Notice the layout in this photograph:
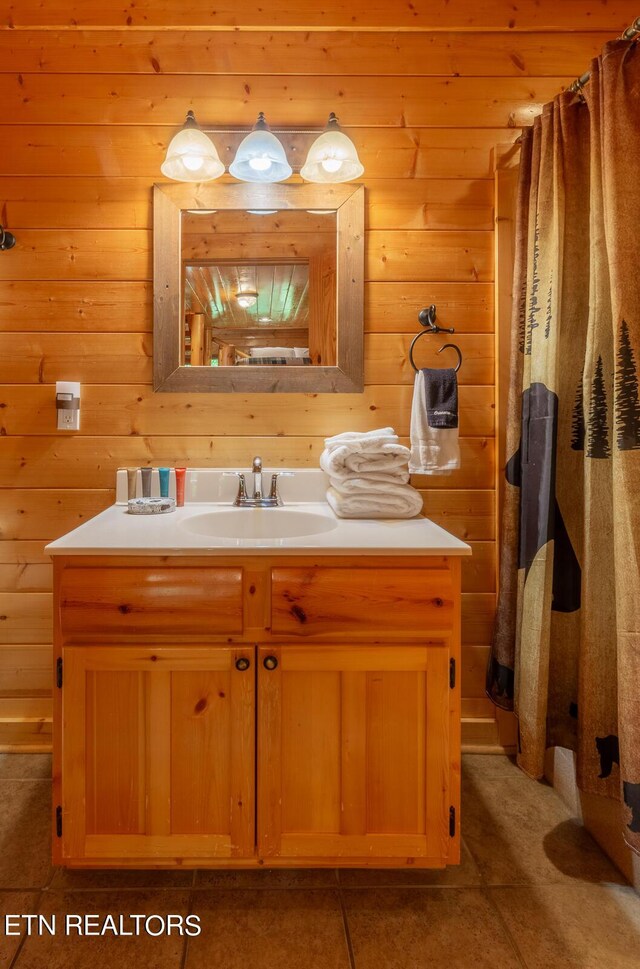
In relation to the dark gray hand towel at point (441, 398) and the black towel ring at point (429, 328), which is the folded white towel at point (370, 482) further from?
the black towel ring at point (429, 328)

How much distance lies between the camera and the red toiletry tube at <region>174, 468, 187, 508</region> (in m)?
1.58

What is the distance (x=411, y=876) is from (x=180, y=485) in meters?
1.15

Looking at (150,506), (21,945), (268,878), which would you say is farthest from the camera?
(150,506)

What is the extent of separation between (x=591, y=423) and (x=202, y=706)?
41.4 inches

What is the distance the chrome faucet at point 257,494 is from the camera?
1532 millimetres

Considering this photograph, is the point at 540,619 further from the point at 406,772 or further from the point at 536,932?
the point at 536,932

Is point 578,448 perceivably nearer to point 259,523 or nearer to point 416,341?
point 416,341

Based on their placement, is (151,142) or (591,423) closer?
(591,423)

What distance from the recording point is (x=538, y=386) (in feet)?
4.49

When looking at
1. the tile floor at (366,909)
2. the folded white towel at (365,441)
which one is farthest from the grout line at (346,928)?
the folded white towel at (365,441)

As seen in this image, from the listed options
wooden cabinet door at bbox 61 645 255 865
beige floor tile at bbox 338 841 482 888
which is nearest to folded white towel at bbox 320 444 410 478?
wooden cabinet door at bbox 61 645 255 865

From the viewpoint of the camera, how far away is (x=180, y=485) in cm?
158

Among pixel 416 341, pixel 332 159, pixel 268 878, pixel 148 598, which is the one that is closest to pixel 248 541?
pixel 148 598

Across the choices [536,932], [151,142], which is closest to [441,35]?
[151,142]
